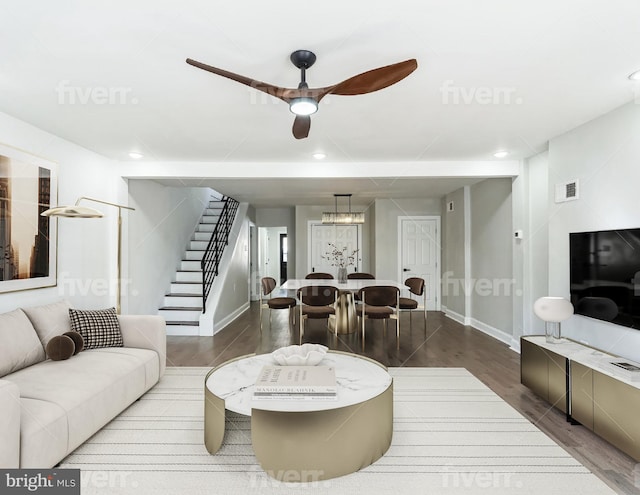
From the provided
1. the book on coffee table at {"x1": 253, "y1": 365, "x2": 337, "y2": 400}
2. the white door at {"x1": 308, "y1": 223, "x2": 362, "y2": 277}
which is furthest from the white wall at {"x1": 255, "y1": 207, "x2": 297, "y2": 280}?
the book on coffee table at {"x1": 253, "y1": 365, "x2": 337, "y2": 400}

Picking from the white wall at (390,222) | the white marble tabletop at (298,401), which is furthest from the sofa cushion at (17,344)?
the white wall at (390,222)

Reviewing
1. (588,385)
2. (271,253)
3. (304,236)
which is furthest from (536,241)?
(271,253)

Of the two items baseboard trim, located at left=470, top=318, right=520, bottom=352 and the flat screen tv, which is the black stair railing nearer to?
A: baseboard trim, located at left=470, top=318, right=520, bottom=352

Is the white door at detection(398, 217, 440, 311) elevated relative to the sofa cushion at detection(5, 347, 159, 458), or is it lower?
elevated

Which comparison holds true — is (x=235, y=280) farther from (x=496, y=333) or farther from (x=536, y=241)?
(x=536, y=241)

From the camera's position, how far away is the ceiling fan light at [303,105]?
2.01m

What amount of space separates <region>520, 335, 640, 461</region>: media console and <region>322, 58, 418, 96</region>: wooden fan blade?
7.31 feet

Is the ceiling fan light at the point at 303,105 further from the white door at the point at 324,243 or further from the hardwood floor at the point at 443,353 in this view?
the white door at the point at 324,243

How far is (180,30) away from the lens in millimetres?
1896

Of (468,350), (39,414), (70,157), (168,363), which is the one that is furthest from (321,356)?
(70,157)

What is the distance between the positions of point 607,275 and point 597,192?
73 centimetres

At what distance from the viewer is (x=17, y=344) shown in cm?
259

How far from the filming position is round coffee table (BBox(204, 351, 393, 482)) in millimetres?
1931

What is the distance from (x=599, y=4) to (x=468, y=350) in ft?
12.6
